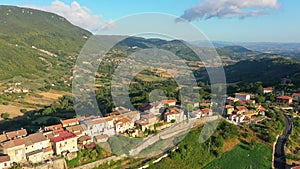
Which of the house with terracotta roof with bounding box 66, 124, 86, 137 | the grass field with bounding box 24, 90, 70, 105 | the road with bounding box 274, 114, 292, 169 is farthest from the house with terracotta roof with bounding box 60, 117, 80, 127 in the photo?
the grass field with bounding box 24, 90, 70, 105

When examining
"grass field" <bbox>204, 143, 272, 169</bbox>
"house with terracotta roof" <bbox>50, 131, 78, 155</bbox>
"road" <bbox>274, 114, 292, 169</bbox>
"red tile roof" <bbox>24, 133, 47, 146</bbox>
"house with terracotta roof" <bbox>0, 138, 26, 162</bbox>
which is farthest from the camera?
"road" <bbox>274, 114, 292, 169</bbox>

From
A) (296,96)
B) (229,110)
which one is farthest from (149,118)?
(296,96)

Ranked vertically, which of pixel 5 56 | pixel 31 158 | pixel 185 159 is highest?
pixel 5 56

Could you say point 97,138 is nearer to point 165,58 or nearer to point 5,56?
point 5,56

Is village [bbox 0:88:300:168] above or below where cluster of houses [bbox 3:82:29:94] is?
above

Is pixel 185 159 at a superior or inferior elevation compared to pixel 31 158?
inferior

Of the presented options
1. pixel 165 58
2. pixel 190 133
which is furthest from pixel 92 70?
pixel 190 133

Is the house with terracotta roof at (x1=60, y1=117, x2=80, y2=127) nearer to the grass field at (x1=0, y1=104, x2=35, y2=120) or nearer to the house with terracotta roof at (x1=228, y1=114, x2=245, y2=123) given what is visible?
the house with terracotta roof at (x1=228, y1=114, x2=245, y2=123)
